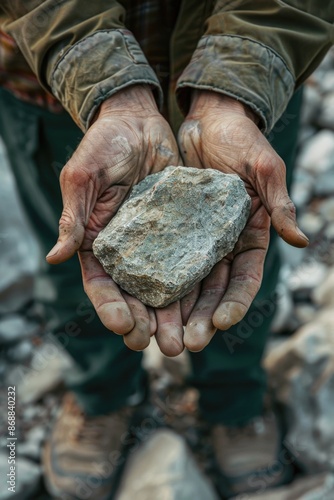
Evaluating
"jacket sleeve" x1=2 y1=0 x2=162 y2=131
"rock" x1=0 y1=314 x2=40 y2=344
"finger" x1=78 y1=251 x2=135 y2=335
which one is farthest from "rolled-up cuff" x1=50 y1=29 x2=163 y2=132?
"rock" x1=0 y1=314 x2=40 y2=344

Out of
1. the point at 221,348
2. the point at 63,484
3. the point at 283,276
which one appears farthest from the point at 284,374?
the point at 63,484

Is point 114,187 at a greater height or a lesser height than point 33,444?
greater

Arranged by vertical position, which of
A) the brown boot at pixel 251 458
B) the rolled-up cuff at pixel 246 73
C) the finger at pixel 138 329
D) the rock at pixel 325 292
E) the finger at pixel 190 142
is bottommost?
the brown boot at pixel 251 458

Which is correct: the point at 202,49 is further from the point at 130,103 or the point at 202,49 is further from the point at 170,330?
the point at 170,330

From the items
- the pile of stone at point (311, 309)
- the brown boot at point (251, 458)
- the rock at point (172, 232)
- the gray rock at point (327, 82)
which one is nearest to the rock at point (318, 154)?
the pile of stone at point (311, 309)

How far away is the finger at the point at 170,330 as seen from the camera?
1.45 m

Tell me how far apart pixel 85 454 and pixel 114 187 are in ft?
4.04

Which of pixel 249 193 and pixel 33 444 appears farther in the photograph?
pixel 33 444

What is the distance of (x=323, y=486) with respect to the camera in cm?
209

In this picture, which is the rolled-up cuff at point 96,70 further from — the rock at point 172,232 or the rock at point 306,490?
the rock at point 306,490

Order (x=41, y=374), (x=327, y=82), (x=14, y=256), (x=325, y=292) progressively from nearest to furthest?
1. (x=41, y=374)
2. (x=325, y=292)
3. (x=14, y=256)
4. (x=327, y=82)

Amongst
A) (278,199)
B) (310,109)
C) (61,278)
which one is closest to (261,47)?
(278,199)

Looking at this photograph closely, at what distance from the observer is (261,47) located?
62.4 inches

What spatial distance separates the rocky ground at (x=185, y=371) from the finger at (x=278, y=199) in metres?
1.04
